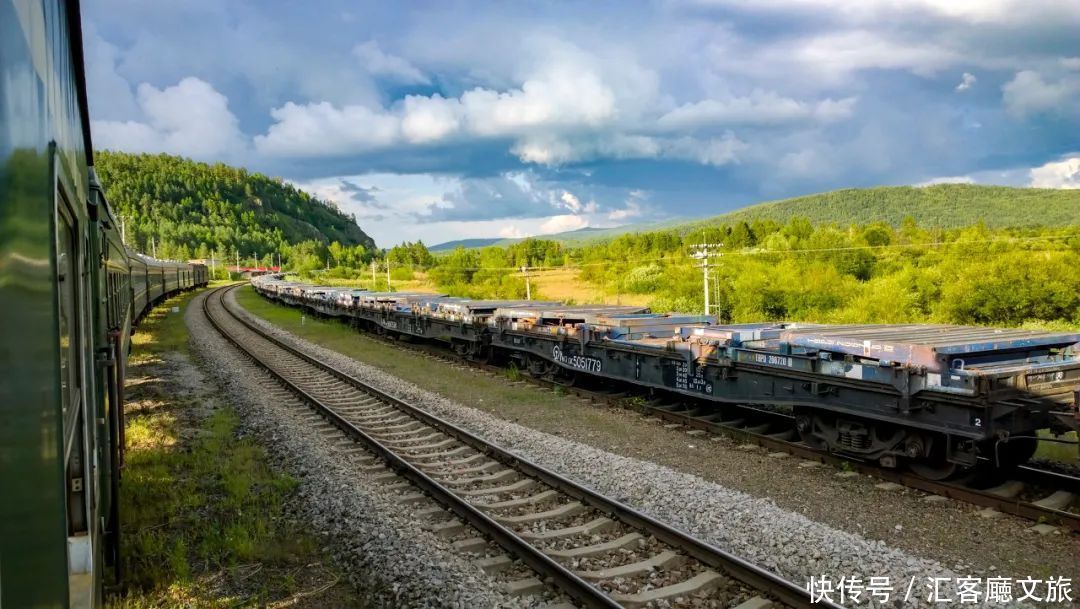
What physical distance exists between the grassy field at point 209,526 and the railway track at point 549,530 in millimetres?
1350

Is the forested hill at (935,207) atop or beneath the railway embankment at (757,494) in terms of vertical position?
atop

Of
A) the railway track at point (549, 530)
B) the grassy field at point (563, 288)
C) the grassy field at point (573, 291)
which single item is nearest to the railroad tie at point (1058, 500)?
the railway track at point (549, 530)

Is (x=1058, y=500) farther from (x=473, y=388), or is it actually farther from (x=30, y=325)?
(x=473, y=388)

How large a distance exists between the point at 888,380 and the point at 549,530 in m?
4.23

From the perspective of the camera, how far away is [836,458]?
8766mm

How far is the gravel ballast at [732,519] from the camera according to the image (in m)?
5.91

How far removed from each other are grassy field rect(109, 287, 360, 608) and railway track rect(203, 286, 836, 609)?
135 centimetres

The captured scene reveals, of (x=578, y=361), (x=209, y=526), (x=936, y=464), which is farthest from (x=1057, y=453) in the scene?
(x=209, y=526)

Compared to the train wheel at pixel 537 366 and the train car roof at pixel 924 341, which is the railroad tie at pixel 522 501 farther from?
the train wheel at pixel 537 366

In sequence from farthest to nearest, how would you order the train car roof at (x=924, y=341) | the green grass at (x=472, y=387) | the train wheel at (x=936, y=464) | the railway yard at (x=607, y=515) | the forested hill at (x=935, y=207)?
the forested hill at (x=935, y=207) → the green grass at (x=472, y=387) → the train wheel at (x=936, y=464) → the train car roof at (x=924, y=341) → the railway yard at (x=607, y=515)

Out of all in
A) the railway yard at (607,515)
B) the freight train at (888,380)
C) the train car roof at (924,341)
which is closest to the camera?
the railway yard at (607,515)

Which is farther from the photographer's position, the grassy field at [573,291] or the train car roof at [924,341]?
the grassy field at [573,291]

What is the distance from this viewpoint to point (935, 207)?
136 metres

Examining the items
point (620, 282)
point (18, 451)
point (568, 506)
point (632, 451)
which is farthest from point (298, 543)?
point (620, 282)
